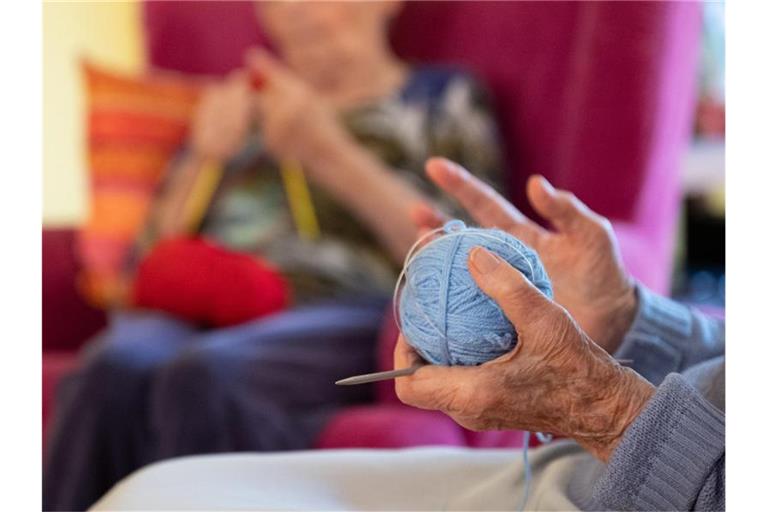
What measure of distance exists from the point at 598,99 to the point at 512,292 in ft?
2.73

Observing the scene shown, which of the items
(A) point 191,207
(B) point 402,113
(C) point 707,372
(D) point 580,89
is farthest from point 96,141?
(C) point 707,372

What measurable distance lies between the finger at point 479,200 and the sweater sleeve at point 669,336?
114mm

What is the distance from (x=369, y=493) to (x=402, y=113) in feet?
2.80

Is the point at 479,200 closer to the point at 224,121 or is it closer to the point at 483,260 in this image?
the point at 483,260

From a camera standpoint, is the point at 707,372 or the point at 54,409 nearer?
the point at 707,372

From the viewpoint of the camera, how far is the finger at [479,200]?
79 centimetres

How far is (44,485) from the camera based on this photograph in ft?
3.75

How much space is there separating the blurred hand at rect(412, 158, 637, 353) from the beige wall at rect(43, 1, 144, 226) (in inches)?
64.0

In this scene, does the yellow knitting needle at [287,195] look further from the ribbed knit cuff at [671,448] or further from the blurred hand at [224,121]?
the ribbed knit cuff at [671,448]

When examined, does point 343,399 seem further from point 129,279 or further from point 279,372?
point 129,279

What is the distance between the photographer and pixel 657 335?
2.35 feet

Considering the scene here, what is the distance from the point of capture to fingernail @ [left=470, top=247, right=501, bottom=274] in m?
0.54

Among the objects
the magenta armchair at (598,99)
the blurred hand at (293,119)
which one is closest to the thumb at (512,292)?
the magenta armchair at (598,99)

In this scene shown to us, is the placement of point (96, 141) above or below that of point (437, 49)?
below
